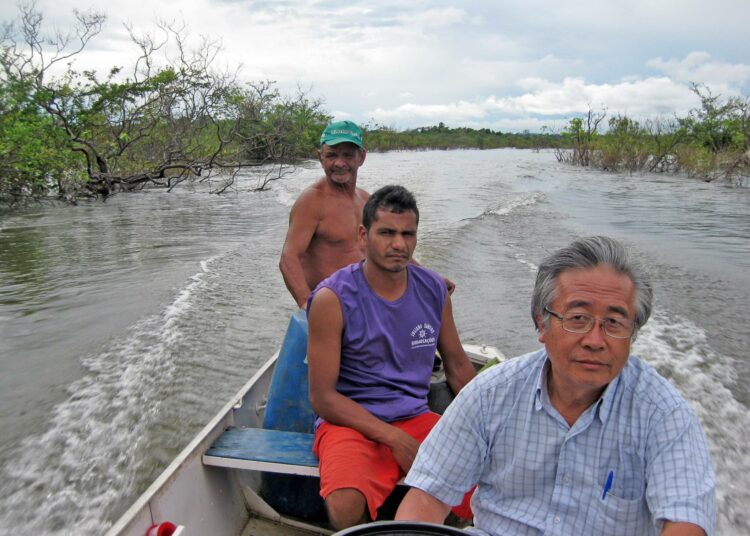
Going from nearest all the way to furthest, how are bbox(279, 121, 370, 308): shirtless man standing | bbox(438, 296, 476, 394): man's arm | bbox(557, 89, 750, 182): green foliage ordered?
bbox(438, 296, 476, 394): man's arm, bbox(279, 121, 370, 308): shirtless man standing, bbox(557, 89, 750, 182): green foliage

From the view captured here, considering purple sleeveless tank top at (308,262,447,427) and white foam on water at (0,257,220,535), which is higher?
purple sleeveless tank top at (308,262,447,427)

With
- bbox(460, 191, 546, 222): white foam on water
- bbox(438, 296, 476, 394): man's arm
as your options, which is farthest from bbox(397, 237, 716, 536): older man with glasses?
bbox(460, 191, 546, 222): white foam on water

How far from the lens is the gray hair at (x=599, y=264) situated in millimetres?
1554

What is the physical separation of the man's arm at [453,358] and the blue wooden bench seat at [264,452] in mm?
700

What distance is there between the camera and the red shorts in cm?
223

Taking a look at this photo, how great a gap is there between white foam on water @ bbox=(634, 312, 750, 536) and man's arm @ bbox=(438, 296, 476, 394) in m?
1.82

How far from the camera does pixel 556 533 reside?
1.64 meters

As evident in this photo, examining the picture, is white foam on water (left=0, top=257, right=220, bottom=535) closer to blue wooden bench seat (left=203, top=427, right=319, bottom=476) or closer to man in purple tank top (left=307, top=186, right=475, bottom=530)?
blue wooden bench seat (left=203, top=427, right=319, bottom=476)

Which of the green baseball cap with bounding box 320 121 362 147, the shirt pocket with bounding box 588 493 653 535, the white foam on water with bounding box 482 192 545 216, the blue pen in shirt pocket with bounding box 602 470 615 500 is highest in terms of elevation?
the green baseball cap with bounding box 320 121 362 147

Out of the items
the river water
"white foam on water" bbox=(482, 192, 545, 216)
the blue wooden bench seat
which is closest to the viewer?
the blue wooden bench seat

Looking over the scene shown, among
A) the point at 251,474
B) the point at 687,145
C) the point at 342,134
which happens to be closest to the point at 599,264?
the point at 251,474

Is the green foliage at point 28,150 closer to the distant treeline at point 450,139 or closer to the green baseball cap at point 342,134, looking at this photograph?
the green baseball cap at point 342,134

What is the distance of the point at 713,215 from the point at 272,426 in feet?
44.8

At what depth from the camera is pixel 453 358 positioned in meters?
2.85
